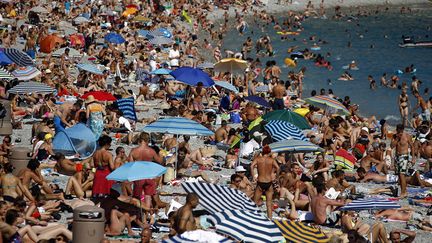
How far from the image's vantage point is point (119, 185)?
42.2 feet

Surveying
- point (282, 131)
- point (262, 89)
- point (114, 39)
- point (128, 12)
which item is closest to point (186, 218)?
point (282, 131)

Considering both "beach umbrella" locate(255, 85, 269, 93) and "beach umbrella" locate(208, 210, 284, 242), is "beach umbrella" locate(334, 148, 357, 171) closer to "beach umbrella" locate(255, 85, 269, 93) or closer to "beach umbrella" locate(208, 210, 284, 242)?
"beach umbrella" locate(208, 210, 284, 242)

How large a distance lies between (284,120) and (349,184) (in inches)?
80.8

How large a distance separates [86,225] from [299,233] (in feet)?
8.53

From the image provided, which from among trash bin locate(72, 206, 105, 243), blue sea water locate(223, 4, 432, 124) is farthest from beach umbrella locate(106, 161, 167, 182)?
blue sea water locate(223, 4, 432, 124)

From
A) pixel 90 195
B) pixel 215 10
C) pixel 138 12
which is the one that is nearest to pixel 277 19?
pixel 215 10

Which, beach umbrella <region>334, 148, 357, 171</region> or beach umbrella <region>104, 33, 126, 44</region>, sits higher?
beach umbrella <region>104, 33, 126, 44</region>

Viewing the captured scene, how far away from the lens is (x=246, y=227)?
9.67m

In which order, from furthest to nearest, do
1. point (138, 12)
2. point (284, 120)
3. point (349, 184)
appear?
point (138, 12), point (284, 120), point (349, 184)

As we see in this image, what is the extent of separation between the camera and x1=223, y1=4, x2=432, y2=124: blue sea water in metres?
34.8

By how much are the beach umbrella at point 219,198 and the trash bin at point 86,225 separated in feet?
4.53

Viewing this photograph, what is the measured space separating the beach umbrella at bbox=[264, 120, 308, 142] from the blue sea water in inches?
512

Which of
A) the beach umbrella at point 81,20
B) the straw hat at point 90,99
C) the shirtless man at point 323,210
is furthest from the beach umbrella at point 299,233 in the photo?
the beach umbrella at point 81,20

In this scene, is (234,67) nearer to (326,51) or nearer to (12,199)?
(12,199)
